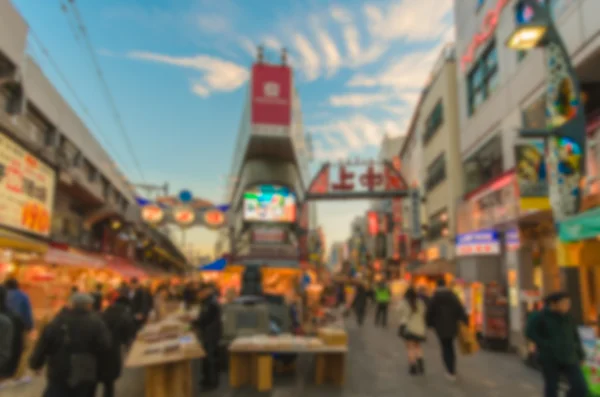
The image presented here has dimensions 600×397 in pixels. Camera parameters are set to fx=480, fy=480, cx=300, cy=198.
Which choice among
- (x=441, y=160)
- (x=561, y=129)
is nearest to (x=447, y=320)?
(x=561, y=129)

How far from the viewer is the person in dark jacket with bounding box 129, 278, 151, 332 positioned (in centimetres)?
1428

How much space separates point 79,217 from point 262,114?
22.9m

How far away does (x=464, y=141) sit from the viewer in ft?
68.3

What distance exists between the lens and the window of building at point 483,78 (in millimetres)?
17234

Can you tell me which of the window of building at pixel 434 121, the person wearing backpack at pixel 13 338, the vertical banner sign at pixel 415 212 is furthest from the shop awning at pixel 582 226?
the vertical banner sign at pixel 415 212

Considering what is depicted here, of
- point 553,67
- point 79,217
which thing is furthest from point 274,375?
point 79,217

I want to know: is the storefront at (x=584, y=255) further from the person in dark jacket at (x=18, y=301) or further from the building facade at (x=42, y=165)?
the building facade at (x=42, y=165)

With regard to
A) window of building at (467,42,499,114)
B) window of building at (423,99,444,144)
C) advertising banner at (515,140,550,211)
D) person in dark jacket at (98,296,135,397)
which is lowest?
person in dark jacket at (98,296,135,397)

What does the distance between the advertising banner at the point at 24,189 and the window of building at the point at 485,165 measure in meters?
14.6

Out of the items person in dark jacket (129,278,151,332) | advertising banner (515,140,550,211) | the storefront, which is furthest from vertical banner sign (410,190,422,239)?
person in dark jacket (129,278,151,332)

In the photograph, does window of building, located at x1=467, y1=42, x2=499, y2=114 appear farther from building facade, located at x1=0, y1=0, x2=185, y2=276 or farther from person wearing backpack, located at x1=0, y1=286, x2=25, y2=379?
person wearing backpack, located at x1=0, y1=286, x2=25, y2=379

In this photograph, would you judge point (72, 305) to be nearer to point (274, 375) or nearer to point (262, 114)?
point (274, 375)

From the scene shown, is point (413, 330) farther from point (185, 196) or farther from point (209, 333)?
point (185, 196)

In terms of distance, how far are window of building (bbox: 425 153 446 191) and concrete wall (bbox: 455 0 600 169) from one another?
471cm
